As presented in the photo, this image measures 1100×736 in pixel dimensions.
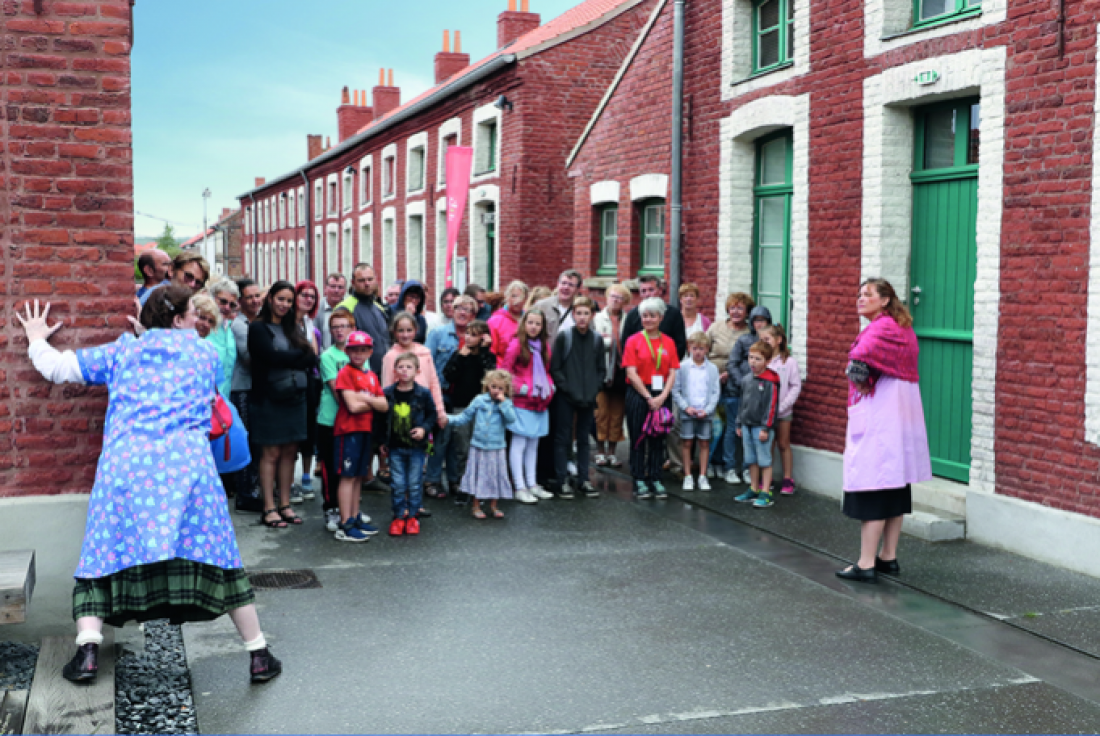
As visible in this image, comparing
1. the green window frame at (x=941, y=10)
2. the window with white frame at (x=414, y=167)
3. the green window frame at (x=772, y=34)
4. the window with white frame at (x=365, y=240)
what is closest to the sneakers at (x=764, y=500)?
the green window frame at (x=941, y=10)

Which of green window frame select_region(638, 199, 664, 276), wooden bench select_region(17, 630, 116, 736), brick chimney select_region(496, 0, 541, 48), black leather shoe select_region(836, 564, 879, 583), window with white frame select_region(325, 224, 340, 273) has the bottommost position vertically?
black leather shoe select_region(836, 564, 879, 583)

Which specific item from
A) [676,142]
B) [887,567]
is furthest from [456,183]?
[887,567]

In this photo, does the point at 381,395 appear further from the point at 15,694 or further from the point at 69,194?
the point at 15,694

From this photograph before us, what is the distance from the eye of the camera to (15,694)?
4.94m

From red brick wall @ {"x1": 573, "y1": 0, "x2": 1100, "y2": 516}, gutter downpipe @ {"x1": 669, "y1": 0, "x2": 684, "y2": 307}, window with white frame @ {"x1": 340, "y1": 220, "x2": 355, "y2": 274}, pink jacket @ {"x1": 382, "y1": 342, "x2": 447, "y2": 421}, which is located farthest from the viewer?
window with white frame @ {"x1": 340, "y1": 220, "x2": 355, "y2": 274}

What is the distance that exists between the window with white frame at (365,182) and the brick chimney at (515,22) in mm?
6465

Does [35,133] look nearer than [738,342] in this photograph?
Yes

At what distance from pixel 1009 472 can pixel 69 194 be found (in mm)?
6704

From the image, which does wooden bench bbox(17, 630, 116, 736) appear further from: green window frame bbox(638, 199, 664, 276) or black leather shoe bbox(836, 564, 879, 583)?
green window frame bbox(638, 199, 664, 276)

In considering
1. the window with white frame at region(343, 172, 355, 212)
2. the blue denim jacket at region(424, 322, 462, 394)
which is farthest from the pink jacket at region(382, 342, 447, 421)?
the window with white frame at region(343, 172, 355, 212)

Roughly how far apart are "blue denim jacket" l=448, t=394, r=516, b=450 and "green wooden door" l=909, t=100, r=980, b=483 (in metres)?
3.61

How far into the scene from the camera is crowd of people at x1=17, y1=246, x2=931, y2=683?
4.91 m

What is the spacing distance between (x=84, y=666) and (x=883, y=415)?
489cm

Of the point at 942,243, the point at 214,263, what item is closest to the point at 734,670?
the point at 942,243
